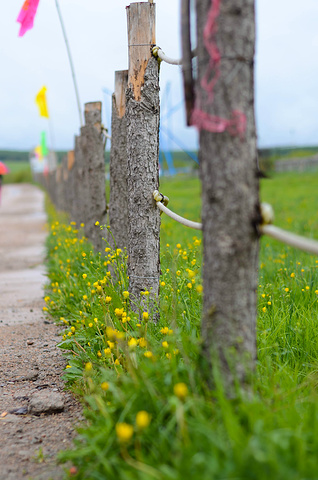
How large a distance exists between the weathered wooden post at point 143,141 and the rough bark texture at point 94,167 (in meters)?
2.68

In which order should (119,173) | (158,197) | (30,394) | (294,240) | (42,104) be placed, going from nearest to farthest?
(294,240)
(30,394)
(158,197)
(119,173)
(42,104)

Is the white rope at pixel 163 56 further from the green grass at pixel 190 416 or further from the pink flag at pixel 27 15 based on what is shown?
the pink flag at pixel 27 15

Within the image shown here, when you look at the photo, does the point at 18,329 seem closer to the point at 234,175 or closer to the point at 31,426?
the point at 31,426

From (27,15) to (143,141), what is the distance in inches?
152

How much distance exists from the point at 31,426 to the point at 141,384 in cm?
101

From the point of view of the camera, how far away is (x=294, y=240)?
177cm

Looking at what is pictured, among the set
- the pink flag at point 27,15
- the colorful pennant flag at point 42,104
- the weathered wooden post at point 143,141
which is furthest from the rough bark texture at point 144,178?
the colorful pennant flag at point 42,104

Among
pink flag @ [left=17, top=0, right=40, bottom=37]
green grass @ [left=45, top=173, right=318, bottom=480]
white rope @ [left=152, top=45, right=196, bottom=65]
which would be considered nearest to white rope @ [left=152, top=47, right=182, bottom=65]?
white rope @ [left=152, top=45, right=196, bottom=65]

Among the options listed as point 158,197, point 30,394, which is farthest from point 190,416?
point 158,197

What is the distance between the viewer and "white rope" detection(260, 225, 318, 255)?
1.71 meters

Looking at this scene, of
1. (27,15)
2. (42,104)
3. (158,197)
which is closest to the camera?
(158,197)

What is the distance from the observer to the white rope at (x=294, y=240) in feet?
5.61

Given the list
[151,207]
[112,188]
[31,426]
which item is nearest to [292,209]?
[112,188]

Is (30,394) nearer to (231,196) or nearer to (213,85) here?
(231,196)
